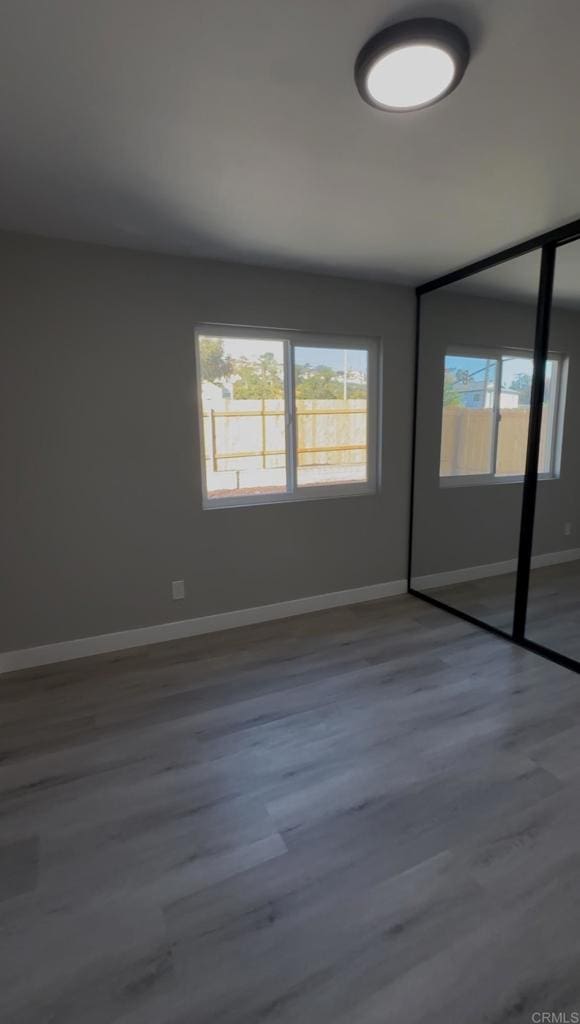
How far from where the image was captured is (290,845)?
1489 millimetres

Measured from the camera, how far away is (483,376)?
3.20 metres

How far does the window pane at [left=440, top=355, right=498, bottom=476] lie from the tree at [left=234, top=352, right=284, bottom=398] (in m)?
1.31

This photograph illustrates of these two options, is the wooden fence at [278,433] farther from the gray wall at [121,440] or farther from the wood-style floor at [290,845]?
the wood-style floor at [290,845]

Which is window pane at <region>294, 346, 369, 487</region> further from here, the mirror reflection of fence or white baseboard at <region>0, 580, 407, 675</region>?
white baseboard at <region>0, 580, 407, 675</region>

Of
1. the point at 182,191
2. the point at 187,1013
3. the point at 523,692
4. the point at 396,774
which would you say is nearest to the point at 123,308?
the point at 182,191

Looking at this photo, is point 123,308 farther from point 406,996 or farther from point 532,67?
point 406,996

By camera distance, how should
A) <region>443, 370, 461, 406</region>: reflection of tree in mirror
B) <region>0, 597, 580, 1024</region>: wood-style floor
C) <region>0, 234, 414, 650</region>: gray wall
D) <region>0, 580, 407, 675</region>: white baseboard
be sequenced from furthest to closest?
<region>443, 370, 461, 406</region>: reflection of tree in mirror → <region>0, 580, 407, 675</region>: white baseboard → <region>0, 234, 414, 650</region>: gray wall → <region>0, 597, 580, 1024</region>: wood-style floor

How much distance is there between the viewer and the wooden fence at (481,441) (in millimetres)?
2918

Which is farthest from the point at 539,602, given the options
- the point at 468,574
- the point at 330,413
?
the point at 330,413

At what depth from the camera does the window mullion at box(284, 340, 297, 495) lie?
3102mm

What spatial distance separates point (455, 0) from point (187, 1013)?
253 cm

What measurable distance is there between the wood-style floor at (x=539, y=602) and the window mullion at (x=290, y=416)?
1551 mm

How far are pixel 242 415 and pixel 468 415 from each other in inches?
65.8

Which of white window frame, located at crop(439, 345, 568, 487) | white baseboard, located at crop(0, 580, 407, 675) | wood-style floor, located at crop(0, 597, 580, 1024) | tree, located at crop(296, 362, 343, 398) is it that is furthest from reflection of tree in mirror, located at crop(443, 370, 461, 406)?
wood-style floor, located at crop(0, 597, 580, 1024)
